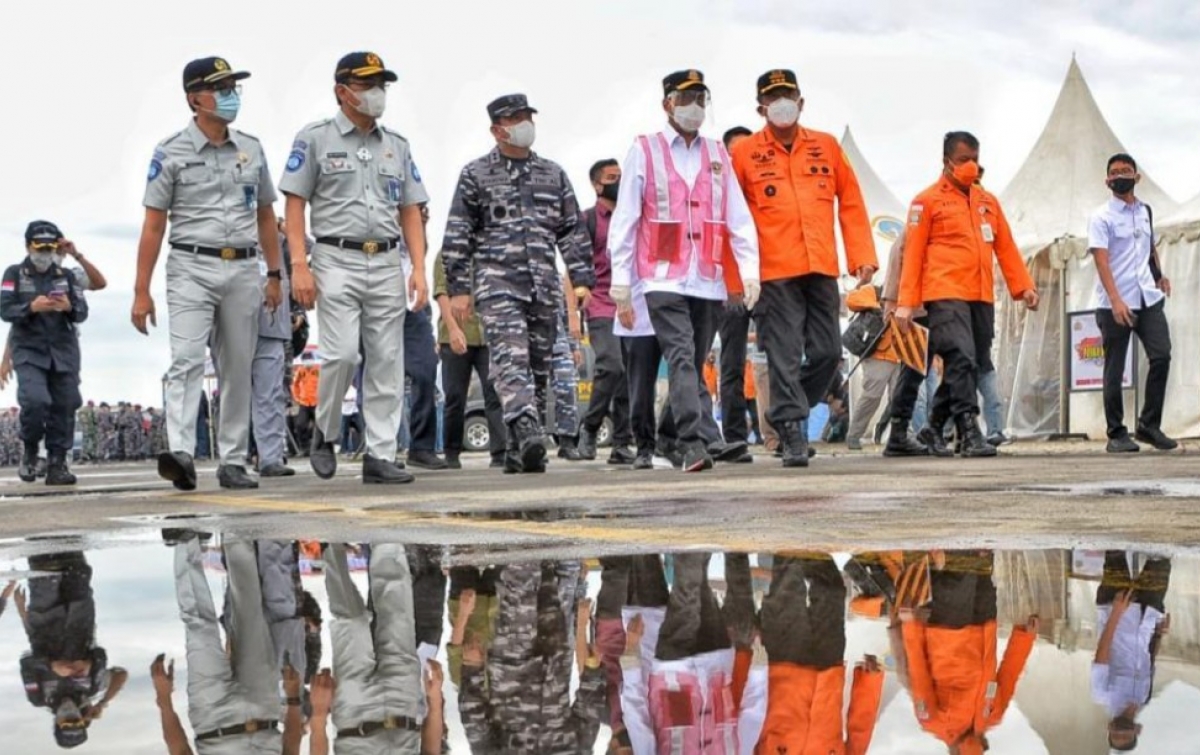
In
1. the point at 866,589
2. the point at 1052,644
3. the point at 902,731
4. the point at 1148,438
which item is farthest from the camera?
the point at 1148,438

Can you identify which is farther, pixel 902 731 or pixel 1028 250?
pixel 1028 250

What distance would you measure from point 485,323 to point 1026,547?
5.66 meters

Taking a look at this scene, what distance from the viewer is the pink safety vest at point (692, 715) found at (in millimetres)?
1609

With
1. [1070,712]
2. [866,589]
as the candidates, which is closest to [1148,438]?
[866,589]

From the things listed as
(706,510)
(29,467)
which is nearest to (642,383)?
(706,510)

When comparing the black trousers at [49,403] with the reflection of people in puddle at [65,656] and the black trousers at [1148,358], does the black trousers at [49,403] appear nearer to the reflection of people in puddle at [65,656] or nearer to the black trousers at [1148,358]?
the black trousers at [1148,358]

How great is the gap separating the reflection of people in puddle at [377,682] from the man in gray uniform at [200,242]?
199 inches

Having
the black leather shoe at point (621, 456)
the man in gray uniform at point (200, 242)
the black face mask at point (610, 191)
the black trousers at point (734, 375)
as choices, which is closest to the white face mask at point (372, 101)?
the man in gray uniform at point (200, 242)

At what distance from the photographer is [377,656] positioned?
232cm

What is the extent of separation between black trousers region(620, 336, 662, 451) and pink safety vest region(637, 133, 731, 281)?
33.3 inches

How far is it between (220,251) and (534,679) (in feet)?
21.0

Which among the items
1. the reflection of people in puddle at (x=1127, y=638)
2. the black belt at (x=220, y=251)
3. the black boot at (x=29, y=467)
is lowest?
the black boot at (x=29, y=467)

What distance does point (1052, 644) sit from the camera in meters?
2.12

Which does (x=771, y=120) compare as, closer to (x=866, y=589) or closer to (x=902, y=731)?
(x=866, y=589)
